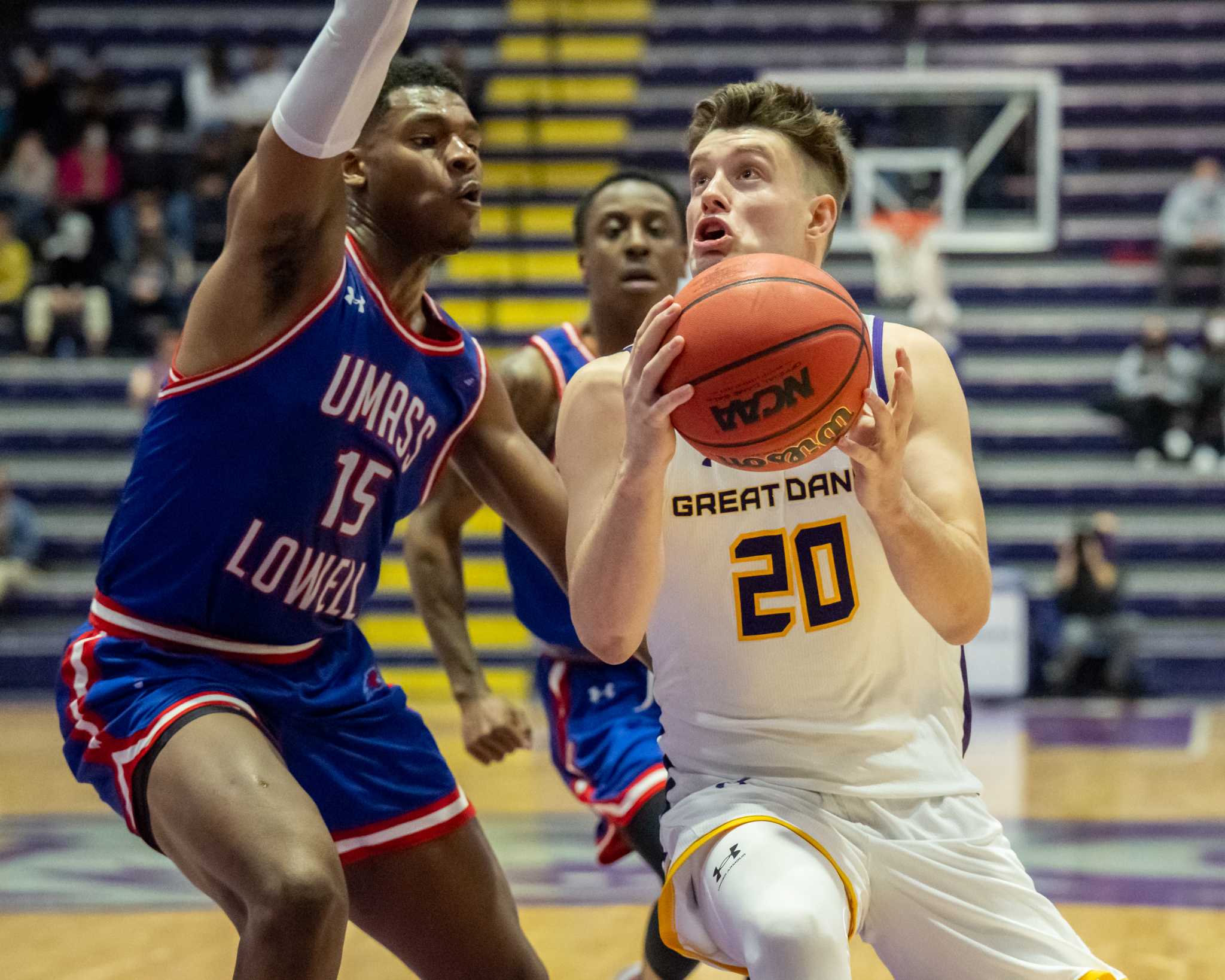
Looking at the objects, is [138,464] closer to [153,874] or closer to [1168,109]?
[153,874]

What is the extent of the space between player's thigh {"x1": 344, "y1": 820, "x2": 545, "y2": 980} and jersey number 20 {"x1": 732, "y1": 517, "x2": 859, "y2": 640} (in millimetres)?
995

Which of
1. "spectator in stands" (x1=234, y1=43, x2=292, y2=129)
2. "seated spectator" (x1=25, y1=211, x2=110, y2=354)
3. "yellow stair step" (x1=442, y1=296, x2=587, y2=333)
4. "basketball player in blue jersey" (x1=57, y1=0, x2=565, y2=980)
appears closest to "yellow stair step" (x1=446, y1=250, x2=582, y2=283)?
"yellow stair step" (x1=442, y1=296, x2=587, y2=333)

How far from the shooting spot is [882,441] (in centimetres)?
247

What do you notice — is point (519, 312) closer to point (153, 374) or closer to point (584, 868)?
point (153, 374)

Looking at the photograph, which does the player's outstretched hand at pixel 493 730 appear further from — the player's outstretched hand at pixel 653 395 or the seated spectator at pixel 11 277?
the seated spectator at pixel 11 277

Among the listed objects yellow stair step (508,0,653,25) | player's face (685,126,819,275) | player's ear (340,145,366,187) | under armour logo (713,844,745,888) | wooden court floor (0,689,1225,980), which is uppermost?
yellow stair step (508,0,653,25)

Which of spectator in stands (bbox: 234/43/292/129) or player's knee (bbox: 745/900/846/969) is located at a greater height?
spectator in stands (bbox: 234/43/292/129)

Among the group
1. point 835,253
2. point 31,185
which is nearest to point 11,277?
point 31,185

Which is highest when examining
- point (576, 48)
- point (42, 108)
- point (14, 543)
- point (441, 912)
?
point (576, 48)

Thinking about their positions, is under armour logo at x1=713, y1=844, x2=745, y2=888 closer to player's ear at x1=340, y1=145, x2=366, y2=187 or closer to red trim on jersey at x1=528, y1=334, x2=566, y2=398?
player's ear at x1=340, y1=145, x2=366, y2=187

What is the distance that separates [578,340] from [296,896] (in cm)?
240

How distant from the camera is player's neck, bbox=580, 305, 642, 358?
15.5ft

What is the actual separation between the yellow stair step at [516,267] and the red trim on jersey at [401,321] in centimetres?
1116

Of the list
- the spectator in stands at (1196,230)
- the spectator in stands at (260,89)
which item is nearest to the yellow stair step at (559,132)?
the spectator in stands at (260,89)
